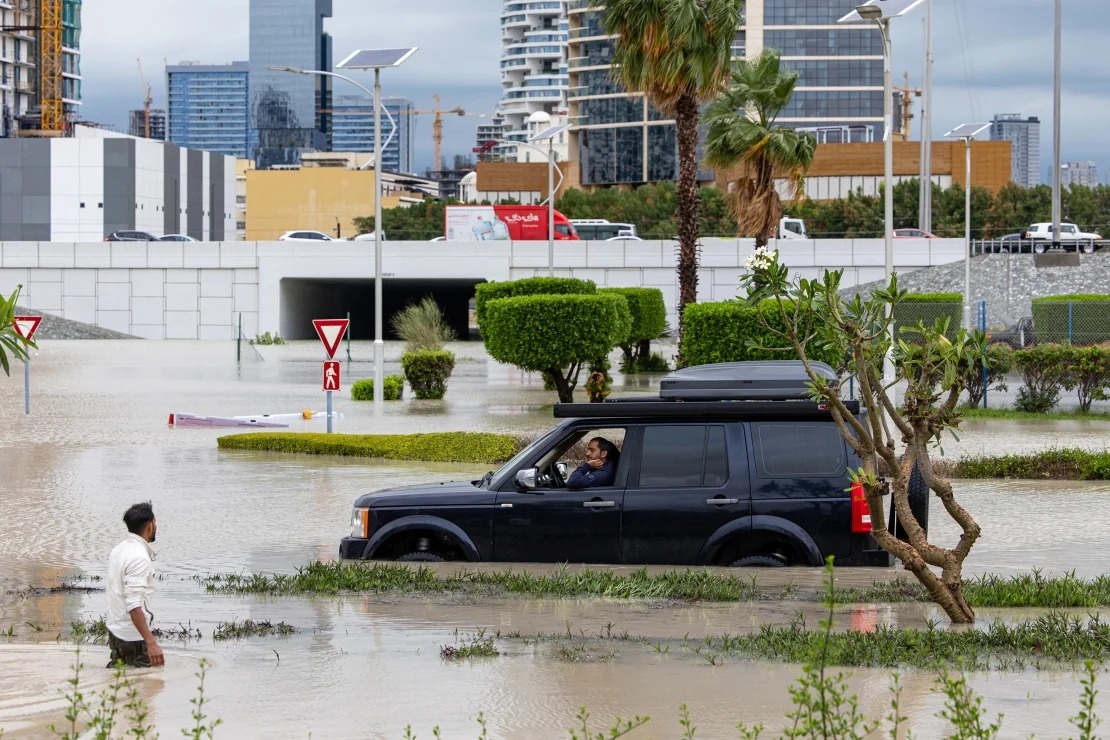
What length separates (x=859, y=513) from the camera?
10.7m

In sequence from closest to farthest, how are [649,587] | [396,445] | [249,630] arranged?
[249,630] < [649,587] < [396,445]

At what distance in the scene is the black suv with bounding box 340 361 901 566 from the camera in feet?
35.7

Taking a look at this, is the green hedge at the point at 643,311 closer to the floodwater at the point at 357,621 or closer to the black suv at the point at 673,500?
the floodwater at the point at 357,621

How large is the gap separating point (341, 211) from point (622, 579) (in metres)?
122

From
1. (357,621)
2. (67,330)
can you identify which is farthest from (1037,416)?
(67,330)

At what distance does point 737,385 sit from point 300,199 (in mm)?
119847

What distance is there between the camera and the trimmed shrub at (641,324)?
44000 mm

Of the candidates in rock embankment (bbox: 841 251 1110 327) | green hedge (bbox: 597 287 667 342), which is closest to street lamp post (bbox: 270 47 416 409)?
green hedge (bbox: 597 287 667 342)

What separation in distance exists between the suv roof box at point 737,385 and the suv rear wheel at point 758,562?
1.25m

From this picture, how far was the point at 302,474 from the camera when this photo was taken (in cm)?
2077

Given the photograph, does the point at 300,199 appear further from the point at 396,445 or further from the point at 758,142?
the point at 396,445

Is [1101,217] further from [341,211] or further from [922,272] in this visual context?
[341,211]

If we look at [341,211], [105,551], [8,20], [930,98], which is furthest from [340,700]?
[8,20]

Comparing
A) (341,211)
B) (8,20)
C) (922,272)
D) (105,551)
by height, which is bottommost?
(105,551)
